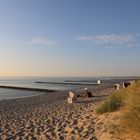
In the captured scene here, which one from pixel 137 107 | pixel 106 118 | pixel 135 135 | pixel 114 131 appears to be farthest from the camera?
pixel 106 118

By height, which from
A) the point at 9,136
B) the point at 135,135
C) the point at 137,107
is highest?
the point at 137,107

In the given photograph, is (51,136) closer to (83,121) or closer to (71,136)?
(71,136)

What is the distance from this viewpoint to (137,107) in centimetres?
674

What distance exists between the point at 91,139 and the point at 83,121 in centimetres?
267

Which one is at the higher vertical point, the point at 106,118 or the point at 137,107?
the point at 137,107

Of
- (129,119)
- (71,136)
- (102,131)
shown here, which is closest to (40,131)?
(71,136)

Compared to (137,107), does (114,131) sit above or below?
below

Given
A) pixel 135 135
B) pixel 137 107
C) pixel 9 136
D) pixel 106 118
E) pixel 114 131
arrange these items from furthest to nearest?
pixel 106 118
pixel 9 136
pixel 114 131
pixel 137 107
pixel 135 135

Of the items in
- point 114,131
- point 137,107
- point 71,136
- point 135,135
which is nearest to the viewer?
point 135,135

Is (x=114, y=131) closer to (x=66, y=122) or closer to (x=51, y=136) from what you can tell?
(x=51, y=136)

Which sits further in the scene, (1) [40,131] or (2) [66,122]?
(2) [66,122]

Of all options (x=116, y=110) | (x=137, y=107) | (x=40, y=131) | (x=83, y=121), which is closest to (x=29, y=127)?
(x=40, y=131)

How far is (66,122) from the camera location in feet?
34.2

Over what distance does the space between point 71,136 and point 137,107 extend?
90.8 inches
